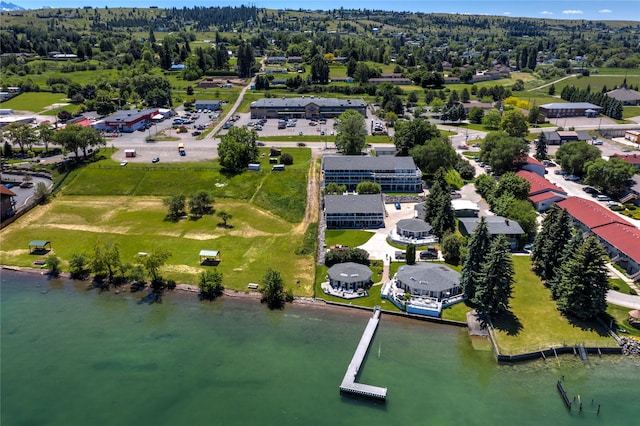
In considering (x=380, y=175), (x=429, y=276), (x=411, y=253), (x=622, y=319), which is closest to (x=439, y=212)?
(x=411, y=253)

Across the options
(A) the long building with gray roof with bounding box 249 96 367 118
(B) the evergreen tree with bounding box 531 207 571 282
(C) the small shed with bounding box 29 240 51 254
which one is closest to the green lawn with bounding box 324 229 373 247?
(B) the evergreen tree with bounding box 531 207 571 282

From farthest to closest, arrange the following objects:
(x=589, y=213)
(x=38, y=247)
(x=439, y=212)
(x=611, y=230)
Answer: (x=589, y=213), (x=439, y=212), (x=38, y=247), (x=611, y=230)

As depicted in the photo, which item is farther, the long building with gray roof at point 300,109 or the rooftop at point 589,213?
the long building with gray roof at point 300,109

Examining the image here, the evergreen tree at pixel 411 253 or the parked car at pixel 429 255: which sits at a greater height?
the evergreen tree at pixel 411 253

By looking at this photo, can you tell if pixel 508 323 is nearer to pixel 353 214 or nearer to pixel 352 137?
pixel 353 214

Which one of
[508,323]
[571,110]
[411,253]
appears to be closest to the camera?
[508,323]

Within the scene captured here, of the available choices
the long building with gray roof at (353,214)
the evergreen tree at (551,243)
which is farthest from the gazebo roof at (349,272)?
the evergreen tree at (551,243)

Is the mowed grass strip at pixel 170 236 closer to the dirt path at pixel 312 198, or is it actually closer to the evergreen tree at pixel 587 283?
the dirt path at pixel 312 198
